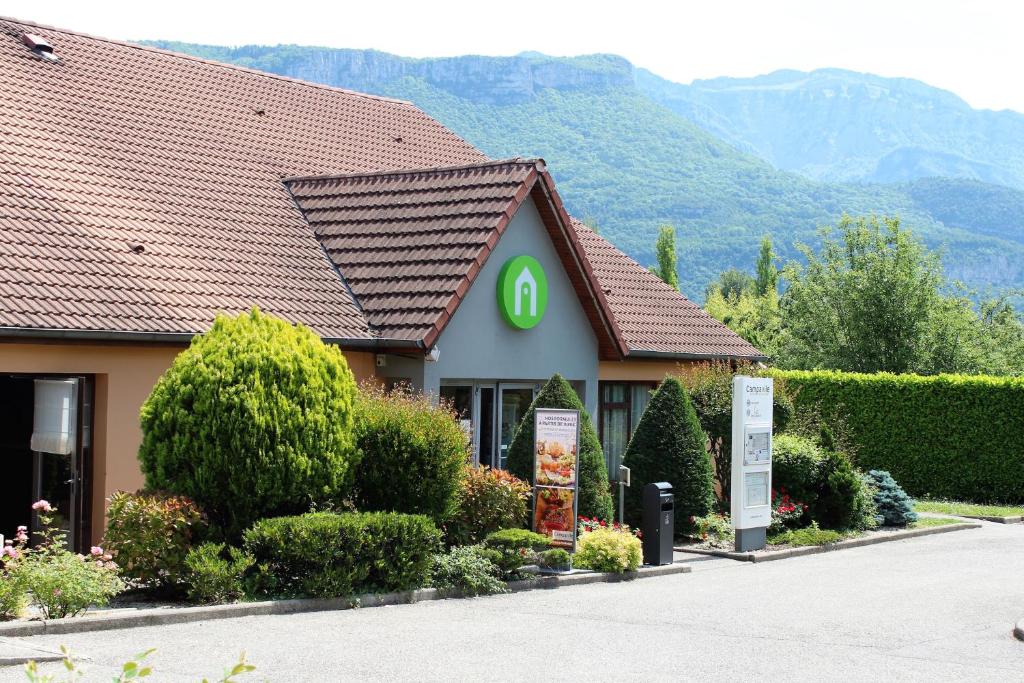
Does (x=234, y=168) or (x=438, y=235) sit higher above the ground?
(x=234, y=168)

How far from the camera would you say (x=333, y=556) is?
540 inches

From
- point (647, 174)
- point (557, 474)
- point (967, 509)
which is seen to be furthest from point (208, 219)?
point (647, 174)

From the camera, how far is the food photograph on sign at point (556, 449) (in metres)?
17.5

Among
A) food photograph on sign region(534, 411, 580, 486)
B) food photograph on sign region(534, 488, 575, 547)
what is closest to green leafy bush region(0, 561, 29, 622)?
food photograph on sign region(534, 488, 575, 547)

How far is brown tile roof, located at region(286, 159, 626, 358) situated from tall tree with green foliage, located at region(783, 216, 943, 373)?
597 inches

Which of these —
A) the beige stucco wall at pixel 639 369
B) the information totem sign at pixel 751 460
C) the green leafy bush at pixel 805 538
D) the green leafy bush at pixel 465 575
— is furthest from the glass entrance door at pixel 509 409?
the green leafy bush at pixel 465 575

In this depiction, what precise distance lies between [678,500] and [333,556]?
8.40 metres

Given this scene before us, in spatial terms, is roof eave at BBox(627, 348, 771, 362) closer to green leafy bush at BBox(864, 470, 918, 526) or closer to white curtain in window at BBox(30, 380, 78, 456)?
green leafy bush at BBox(864, 470, 918, 526)

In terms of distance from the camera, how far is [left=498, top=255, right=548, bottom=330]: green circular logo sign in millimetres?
21234

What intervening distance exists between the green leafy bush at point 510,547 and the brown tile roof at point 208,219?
4580mm

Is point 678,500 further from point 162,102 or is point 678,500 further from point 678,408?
point 162,102

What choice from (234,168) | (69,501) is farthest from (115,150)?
(69,501)

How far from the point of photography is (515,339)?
21688mm

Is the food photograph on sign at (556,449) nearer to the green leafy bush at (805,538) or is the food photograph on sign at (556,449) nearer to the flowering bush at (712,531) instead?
the flowering bush at (712,531)
